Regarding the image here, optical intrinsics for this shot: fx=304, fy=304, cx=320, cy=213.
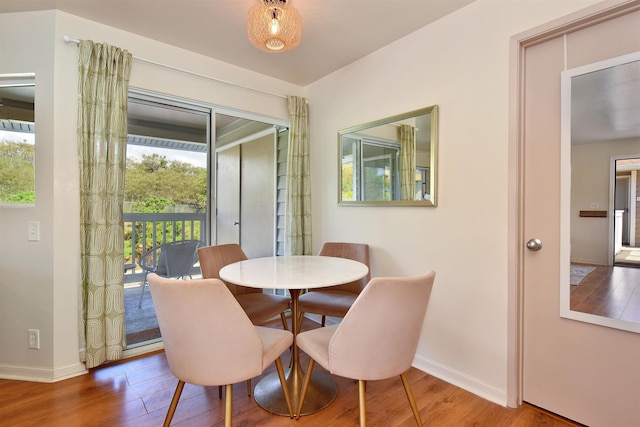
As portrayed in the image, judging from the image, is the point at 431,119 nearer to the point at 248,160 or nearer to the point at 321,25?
the point at 321,25

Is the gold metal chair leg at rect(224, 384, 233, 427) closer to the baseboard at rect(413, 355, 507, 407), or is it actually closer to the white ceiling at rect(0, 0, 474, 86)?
the baseboard at rect(413, 355, 507, 407)

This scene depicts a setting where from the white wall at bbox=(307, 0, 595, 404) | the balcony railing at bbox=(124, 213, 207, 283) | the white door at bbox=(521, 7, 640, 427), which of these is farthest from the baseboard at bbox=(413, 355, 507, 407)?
the balcony railing at bbox=(124, 213, 207, 283)

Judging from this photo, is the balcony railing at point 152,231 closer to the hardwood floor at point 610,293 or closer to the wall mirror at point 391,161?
the wall mirror at point 391,161

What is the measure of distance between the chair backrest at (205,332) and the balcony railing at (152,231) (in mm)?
1442

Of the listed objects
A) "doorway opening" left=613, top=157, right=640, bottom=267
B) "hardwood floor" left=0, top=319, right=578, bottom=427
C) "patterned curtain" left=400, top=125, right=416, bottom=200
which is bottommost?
"hardwood floor" left=0, top=319, right=578, bottom=427

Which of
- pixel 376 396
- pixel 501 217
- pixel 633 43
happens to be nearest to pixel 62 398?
pixel 376 396

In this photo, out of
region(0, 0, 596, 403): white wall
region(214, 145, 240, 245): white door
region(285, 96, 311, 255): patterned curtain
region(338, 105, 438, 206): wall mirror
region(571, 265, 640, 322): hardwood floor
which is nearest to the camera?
region(571, 265, 640, 322): hardwood floor

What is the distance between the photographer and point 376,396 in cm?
184

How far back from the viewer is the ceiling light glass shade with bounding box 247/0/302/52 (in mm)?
1611

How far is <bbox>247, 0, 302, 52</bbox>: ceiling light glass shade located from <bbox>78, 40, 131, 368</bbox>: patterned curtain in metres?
1.19

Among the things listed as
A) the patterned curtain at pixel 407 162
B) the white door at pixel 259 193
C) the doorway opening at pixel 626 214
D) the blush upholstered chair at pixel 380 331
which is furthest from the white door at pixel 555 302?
the white door at pixel 259 193

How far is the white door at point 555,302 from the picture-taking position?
57.7 inches

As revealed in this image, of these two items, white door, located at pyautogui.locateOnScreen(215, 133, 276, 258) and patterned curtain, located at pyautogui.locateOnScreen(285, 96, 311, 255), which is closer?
patterned curtain, located at pyautogui.locateOnScreen(285, 96, 311, 255)

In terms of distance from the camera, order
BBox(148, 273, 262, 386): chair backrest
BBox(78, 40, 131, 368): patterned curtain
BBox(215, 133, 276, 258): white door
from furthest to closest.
→ BBox(215, 133, 276, 258): white door → BBox(78, 40, 131, 368): patterned curtain → BBox(148, 273, 262, 386): chair backrest
